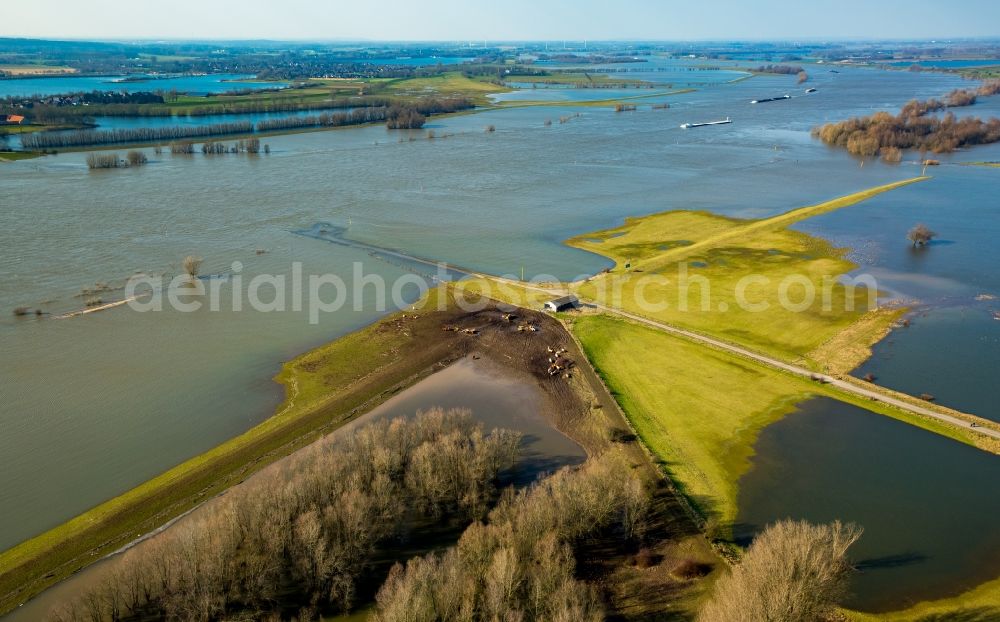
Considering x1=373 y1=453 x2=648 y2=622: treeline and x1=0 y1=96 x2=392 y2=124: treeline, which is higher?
x1=0 y1=96 x2=392 y2=124: treeline

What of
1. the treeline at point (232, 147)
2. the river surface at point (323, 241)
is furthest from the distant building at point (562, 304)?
the treeline at point (232, 147)

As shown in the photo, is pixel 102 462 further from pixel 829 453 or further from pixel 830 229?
pixel 830 229

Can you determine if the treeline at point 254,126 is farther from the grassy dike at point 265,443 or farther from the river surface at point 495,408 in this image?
the river surface at point 495,408

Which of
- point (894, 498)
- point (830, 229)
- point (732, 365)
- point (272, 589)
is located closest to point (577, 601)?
point (272, 589)

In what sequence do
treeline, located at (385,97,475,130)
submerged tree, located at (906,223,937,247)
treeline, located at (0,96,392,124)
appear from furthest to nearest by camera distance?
1. treeline, located at (385,97,475,130)
2. treeline, located at (0,96,392,124)
3. submerged tree, located at (906,223,937,247)

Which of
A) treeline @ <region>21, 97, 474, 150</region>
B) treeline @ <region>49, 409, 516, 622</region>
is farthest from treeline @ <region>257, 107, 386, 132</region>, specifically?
treeline @ <region>49, 409, 516, 622</region>

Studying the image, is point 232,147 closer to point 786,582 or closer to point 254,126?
point 254,126

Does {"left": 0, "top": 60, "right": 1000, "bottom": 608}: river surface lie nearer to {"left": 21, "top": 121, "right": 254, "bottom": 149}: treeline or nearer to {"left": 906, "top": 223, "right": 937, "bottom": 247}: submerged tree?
{"left": 906, "top": 223, "right": 937, "bottom": 247}: submerged tree
